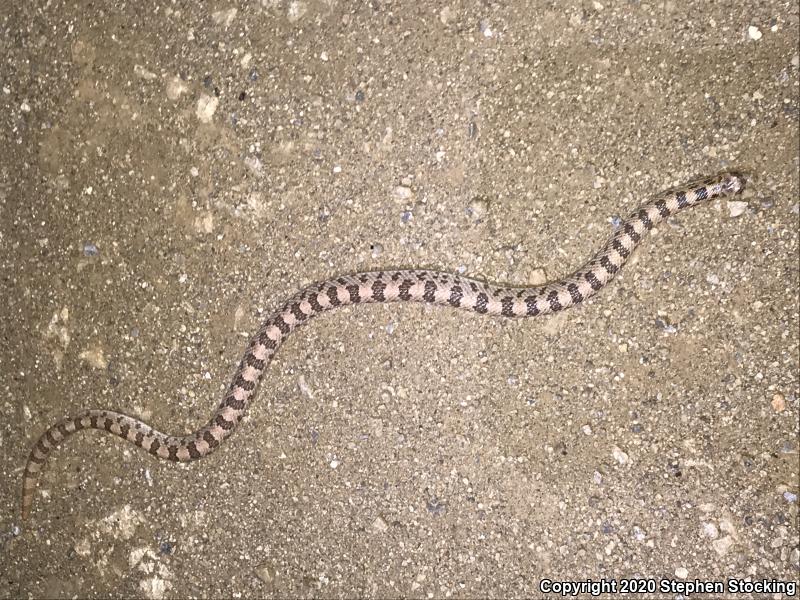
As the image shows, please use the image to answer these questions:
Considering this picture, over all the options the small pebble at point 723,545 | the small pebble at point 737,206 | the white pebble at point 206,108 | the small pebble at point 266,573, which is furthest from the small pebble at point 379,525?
the small pebble at point 737,206

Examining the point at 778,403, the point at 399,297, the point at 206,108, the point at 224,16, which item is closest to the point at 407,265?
the point at 399,297

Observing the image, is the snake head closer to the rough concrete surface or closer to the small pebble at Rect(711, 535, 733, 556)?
the rough concrete surface

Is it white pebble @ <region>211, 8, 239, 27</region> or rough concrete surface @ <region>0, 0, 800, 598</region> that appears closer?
rough concrete surface @ <region>0, 0, 800, 598</region>

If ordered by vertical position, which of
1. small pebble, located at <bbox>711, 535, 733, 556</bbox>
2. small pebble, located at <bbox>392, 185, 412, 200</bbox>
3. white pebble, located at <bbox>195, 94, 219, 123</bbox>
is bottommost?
small pebble, located at <bbox>711, 535, 733, 556</bbox>

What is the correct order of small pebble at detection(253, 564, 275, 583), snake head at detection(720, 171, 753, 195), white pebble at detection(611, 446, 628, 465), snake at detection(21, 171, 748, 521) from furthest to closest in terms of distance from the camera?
small pebble at detection(253, 564, 275, 583) → white pebble at detection(611, 446, 628, 465) → snake at detection(21, 171, 748, 521) → snake head at detection(720, 171, 753, 195)

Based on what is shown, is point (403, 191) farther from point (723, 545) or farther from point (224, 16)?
point (723, 545)

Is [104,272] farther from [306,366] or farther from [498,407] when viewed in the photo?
[498,407]

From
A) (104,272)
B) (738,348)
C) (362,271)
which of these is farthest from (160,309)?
(738,348)

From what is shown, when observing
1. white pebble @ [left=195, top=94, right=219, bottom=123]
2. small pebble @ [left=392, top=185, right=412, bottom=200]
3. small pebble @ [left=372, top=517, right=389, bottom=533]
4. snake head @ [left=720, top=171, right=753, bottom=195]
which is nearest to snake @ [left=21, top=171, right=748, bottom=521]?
snake head @ [left=720, top=171, right=753, bottom=195]
